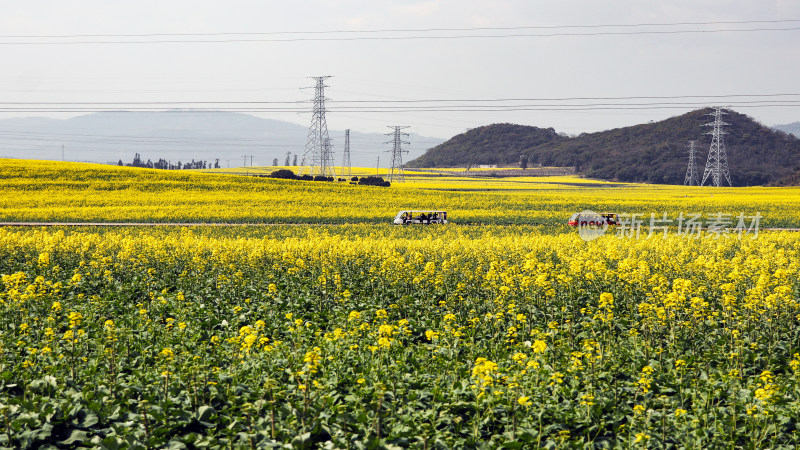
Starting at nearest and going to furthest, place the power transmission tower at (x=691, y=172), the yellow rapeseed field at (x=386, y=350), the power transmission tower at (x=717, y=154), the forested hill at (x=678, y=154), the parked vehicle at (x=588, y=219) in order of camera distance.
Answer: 1. the yellow rapeseed field at (x=386, y=350)
2. the parked vehicle at (x=588, y=219)
3. the power transmission tower at (x=717, y=154)
4. the power transmission tower at (x=691, y=172)
5. the forested hill at (x=678, y=154)

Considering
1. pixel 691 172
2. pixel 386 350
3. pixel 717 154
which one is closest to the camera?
pixel 386 350

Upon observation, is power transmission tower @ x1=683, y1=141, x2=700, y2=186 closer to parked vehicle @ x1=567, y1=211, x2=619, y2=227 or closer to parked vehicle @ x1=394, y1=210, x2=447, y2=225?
parked vehicle @ x1=567, y1=211, x2=619, y2=227

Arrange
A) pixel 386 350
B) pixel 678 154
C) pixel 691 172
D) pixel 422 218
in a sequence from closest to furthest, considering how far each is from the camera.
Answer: pixel 386 350 < pixel 422 218 < pixel 691 172 < pixel 678 154

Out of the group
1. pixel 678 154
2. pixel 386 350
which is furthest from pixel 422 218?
pixel 678 154

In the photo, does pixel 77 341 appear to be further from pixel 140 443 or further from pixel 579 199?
pixel 579 199

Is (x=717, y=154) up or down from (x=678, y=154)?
down

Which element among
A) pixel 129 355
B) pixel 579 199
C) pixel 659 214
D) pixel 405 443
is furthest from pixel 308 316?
pixel 579 199

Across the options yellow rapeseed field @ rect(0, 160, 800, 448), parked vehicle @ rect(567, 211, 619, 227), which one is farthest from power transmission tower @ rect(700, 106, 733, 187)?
yellow rapeseed field @ rect(0, 160, 800, 448)

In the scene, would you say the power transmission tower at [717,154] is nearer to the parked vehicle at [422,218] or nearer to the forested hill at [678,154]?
the forested hill at [678,154]

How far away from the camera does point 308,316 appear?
13352mm

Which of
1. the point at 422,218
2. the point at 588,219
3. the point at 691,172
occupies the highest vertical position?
the point at 691,172

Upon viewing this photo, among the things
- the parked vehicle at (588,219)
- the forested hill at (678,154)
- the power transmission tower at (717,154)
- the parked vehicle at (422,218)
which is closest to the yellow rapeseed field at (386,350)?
the parked vehicle at (588,219)

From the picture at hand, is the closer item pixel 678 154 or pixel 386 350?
pixel 386 350

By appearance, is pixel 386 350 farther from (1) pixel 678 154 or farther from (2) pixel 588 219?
(1) pixel 678 154
